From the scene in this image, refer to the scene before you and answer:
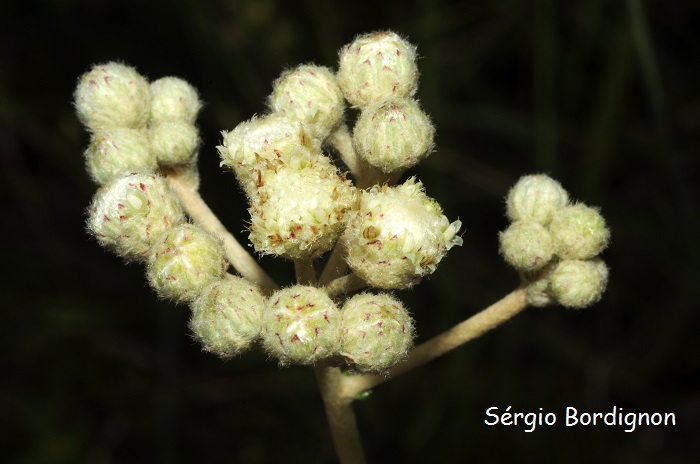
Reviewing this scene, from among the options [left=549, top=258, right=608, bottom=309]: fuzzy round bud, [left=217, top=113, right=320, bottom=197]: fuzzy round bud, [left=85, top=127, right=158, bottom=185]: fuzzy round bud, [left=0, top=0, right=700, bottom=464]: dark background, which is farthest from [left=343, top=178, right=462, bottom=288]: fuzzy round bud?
[left=0, top=0, right=700, bottom=464]: dark background

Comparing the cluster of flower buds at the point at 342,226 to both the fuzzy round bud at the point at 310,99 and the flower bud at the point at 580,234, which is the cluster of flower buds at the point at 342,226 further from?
the flower bud at the point at 580,234

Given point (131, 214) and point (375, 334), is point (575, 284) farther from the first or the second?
point (131, 214)


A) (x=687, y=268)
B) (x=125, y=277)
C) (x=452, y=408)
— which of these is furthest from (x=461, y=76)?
(x=125, y=277)

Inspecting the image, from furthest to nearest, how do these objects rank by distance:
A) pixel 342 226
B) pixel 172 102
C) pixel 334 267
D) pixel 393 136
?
1. pixel 172 102
2. pixel 334 267
3. pixel 393 136
4. pixel 342 226

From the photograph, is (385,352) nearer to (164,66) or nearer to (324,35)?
(324,35)

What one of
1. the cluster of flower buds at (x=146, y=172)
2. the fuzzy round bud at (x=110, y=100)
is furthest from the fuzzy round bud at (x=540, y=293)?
the fuzzy round bud at (x=110, y=100)

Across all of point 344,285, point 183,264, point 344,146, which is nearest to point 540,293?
point 344,285
